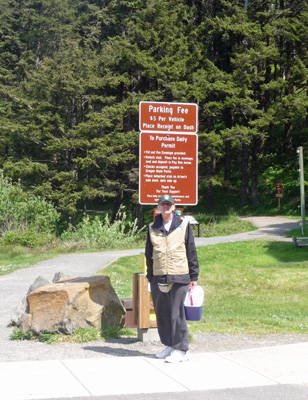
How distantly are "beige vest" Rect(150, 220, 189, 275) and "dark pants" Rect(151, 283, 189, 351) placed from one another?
0.70 feet

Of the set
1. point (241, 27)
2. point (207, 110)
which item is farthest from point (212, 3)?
point (207, 110)

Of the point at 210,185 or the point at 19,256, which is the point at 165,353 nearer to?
the point at 19,256

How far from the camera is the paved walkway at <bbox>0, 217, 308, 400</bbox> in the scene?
6059 millimetres

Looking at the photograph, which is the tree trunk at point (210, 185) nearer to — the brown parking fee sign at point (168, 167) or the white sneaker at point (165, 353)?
the brown parking fee sign at point (168, 167)

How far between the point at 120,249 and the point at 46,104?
21272 millimetres

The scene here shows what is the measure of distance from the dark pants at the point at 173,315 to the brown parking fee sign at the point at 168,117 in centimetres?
273

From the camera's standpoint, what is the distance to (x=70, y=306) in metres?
8.66

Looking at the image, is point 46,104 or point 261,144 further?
point 261,144

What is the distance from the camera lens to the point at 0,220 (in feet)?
101

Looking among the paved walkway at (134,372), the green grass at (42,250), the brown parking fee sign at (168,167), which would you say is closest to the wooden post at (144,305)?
the paved walkway at (134,372)

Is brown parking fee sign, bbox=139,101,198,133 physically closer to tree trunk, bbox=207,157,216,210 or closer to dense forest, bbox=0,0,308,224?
dense forest, bbox=0,0,308,224

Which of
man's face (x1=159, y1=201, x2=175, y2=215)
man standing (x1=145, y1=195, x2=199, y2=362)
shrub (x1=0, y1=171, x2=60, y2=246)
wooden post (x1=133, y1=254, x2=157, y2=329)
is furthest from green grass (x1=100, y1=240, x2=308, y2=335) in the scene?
shrub (x1=0, y1=171, x2=60, y2=246)

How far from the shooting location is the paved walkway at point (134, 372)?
6.06m

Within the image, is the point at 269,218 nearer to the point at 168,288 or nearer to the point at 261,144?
the point at 261,144
